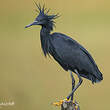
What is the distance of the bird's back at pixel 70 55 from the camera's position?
2.18 metres

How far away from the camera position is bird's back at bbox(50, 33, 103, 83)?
2184 millimetres

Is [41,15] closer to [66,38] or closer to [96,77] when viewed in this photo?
[66,38]

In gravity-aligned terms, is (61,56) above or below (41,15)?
below

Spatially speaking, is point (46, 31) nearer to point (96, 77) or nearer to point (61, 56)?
point (61, 56)

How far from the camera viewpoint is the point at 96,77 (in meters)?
2.25

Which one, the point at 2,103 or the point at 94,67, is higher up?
the point at 94,67

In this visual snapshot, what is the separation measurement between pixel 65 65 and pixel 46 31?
33 cm

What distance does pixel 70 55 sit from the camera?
219 cm

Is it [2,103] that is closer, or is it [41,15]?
[41,15]

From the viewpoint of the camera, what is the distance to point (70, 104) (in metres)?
2.18

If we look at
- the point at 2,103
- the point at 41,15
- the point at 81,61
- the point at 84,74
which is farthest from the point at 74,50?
the point at 2,103

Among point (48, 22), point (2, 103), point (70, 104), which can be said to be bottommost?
point (2, 103)

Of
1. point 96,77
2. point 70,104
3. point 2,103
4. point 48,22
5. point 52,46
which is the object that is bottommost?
point 2,103

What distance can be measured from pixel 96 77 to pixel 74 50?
0.30 m
